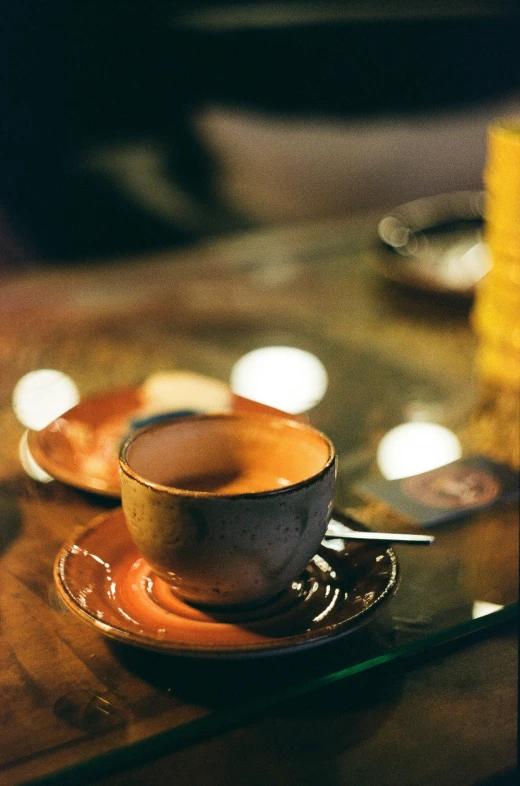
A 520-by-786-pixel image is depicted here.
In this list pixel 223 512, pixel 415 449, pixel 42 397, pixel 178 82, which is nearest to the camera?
pixel 223 512

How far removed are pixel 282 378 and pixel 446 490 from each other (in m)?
0.32

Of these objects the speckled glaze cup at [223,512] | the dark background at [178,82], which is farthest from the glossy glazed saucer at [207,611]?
the dark background at [178,82]

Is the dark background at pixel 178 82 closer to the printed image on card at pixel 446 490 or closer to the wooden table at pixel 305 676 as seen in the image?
the wooden table at pixel 305 676

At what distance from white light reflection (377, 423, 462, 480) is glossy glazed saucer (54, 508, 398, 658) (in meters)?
0.21

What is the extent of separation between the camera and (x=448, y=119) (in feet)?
9.81

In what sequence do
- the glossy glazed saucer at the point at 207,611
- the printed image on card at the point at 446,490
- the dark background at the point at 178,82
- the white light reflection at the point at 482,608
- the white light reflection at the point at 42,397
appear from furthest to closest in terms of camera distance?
1. the dark background at the point at 178,82
2. the white light reflection at the point at 42,397
3. the printed image on card at the point at 446,490
4. the white light reflection at the point at 482,608
5. the glossy glazed saucer at the point at 207,611

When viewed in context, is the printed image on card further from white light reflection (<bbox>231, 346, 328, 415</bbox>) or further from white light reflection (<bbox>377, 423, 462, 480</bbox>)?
white light reflection (<bbox>231, 346, 328, 415</bbox>)

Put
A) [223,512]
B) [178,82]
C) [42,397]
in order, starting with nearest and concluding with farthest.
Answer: [223,512] → [42,397] → [178,82]

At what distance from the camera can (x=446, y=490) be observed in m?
0.75

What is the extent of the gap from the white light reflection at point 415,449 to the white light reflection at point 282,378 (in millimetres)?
113

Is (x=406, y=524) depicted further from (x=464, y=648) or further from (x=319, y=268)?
(x=319, y=268)

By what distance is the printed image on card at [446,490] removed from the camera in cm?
71

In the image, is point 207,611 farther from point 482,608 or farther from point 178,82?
point 178,82

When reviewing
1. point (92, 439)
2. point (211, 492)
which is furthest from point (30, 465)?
point (211, 492)
